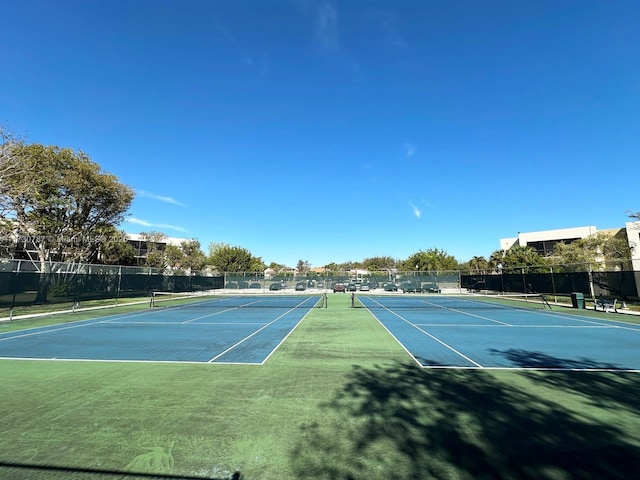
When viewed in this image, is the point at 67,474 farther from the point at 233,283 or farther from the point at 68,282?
the point at 233,283

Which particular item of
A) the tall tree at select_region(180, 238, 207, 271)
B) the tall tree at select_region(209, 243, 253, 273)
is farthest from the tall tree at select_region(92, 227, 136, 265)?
the tall tree at select_region(209, 243, 253, 273)

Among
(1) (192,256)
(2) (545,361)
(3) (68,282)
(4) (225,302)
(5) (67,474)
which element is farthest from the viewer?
(1) (192,256)

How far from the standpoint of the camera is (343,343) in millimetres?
10266

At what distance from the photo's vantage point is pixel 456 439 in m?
4.19

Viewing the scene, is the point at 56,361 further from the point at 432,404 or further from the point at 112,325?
the point at 432,404

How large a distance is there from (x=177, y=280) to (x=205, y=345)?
28.3 meters

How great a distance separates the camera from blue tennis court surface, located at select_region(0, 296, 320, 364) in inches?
342

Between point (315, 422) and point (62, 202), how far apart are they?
32648 mm

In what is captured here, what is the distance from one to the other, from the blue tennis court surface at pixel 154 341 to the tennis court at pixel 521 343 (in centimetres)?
478

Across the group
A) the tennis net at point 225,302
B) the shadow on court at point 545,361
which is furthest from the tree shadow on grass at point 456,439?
the tennis net at point 225,302

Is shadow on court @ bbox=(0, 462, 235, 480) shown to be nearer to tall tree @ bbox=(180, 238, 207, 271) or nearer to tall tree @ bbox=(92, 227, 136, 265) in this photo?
tall tree @ bbox=(92, 227, 136, 265)

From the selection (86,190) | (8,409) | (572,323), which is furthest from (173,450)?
(86,190)

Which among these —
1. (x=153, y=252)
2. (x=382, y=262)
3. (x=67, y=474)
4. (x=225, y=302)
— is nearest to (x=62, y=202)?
(x=225, y=302)

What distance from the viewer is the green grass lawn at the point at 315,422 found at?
142 inches
